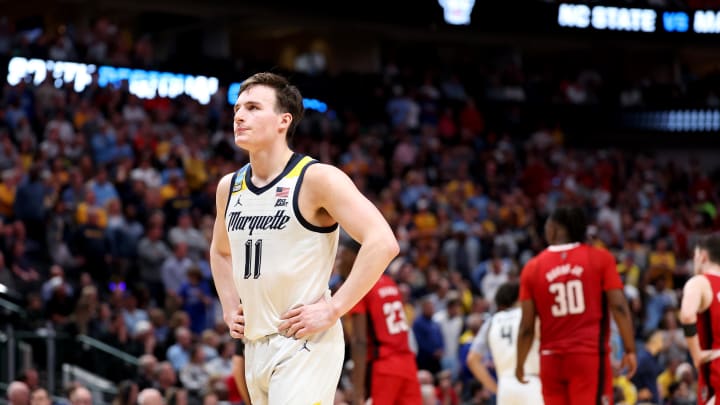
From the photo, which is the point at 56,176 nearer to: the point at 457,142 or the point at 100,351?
the point at 100,351

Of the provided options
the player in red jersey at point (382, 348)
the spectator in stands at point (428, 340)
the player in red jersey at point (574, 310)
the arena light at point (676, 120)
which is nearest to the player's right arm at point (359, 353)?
the player in red jersey at point (382, 348)

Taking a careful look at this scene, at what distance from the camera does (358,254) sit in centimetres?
523

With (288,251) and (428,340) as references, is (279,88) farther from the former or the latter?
(428,340)

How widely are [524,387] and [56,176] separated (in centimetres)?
887

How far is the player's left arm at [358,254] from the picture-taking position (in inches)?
204

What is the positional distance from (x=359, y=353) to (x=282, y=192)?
376 cm

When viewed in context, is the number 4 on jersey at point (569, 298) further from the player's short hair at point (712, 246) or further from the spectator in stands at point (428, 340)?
the spectator in stands at point (428, 340)

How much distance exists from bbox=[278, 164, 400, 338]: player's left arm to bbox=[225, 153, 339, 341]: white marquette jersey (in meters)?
0.10

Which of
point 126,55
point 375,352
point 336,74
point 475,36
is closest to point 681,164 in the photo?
point 475,36

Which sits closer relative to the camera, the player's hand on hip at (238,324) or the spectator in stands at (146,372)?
the player's hand on hip at (238,324)

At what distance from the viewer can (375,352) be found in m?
9.21

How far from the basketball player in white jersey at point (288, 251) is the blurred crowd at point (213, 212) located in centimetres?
574

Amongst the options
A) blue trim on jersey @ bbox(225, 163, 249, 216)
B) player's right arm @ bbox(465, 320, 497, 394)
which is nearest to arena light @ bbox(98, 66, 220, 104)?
player's right arm @ bbox(465, 320, 497, 394)

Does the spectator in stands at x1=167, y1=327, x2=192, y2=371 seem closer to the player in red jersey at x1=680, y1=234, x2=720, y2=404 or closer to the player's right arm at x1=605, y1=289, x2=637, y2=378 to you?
the player's right arm at x1=605, y1=289, x2=637, y2=378
